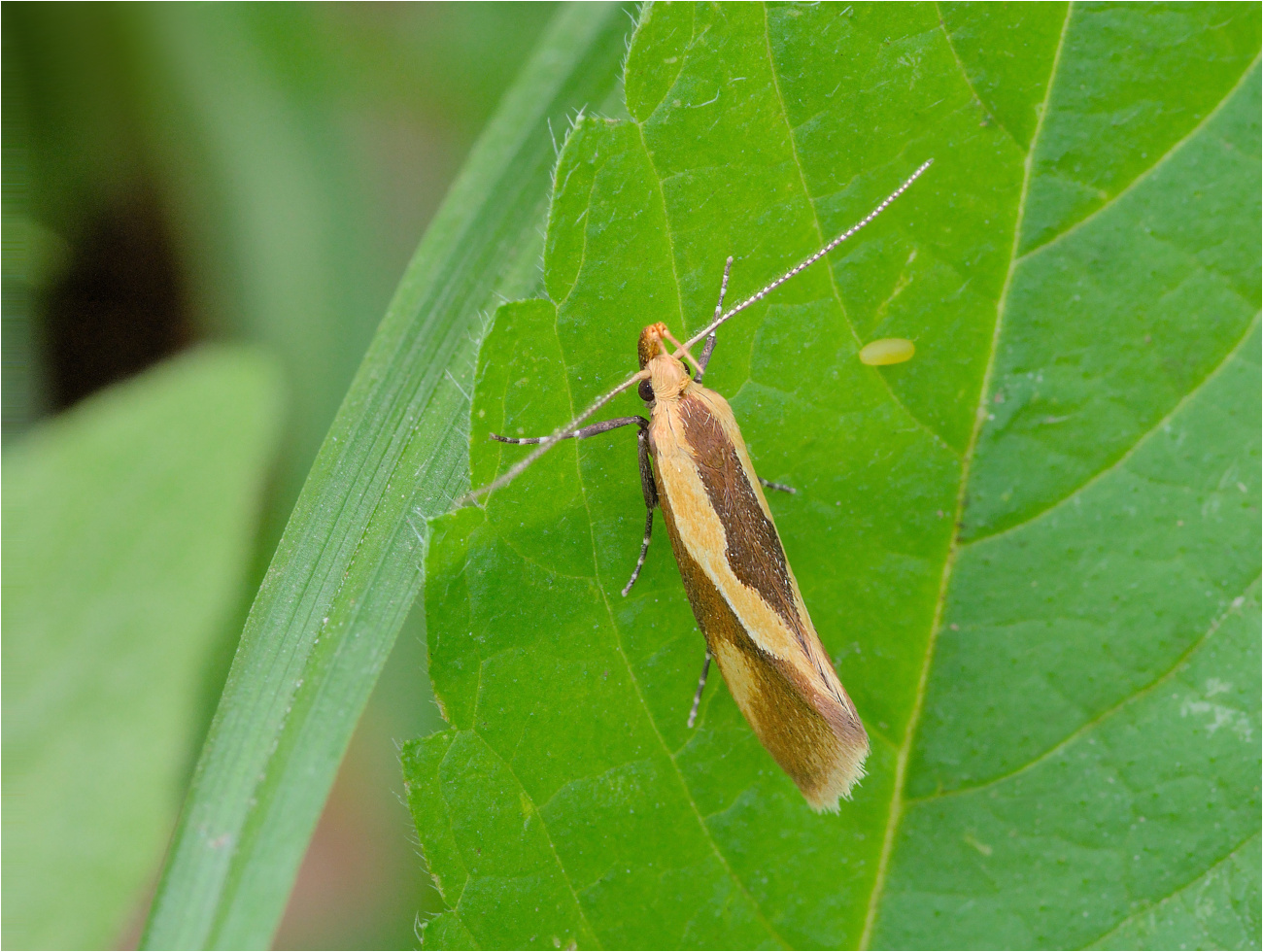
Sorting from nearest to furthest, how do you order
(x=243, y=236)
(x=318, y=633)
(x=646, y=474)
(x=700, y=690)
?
(x=318, y=633), (x=700, y=690), (x=646, y=474), (x=243, y=236)

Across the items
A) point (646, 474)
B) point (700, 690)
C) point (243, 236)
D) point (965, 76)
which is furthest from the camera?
point (243, 236)

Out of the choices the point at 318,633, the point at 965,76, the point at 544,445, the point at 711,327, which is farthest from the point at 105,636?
the point at 965,76

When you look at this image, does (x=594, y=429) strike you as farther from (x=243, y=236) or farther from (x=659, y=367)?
(x=243, y=236)

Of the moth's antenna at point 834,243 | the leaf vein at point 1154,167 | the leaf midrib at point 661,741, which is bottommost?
the leaf midrib at point 661,741

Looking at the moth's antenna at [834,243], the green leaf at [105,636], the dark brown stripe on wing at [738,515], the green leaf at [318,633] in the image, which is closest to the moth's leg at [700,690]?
the dark brown stripe on wing at [738,515]

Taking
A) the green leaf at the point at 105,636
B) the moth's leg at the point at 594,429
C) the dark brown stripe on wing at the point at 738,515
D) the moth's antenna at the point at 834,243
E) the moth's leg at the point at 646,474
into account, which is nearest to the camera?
the moth's leg at the point at 594,429

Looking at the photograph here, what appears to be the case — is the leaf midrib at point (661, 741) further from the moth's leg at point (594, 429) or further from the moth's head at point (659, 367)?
the moth's head at point (659, 367)

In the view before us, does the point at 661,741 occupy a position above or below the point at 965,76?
below
